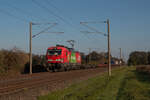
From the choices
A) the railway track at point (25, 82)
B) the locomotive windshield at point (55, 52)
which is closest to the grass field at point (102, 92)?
the railway track at point (25, 82)

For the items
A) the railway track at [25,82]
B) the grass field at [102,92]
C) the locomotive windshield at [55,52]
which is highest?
the locomotive windshield at [55,52]

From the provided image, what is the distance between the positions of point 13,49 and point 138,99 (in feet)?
94.3

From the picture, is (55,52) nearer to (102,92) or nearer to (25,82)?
(25,82)

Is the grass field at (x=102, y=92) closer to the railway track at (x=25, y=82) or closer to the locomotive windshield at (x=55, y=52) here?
the railway track at (x=25, y=82)

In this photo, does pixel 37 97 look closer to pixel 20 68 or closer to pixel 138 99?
pixel 138 99

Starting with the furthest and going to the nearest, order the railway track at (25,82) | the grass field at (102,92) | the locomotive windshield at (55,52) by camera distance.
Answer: the locomotive windshield at (55,52)
the railway track at (25,82)
the grass field at (102,92)

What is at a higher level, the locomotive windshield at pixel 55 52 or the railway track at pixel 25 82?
the locomotive windshield at pixel 55 52

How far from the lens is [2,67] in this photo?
106ft

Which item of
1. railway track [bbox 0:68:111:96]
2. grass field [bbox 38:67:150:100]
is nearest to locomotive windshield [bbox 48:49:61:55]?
railway track [bbox 0:68:111:96]

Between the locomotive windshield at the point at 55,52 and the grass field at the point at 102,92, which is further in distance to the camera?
the locomotive windshield at the point at 55,52

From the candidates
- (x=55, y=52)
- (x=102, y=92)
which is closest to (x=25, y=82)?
(x=102, y=92)

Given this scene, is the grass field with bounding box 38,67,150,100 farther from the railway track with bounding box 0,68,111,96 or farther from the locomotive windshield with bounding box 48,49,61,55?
the locomotive windshield with bounding box 48,49,61,55

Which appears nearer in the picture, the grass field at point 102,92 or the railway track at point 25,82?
the grass field at point 102,92

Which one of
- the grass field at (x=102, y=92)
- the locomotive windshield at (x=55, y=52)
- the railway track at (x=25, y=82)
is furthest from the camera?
the locomotive windshield at (x=55, y=52)
